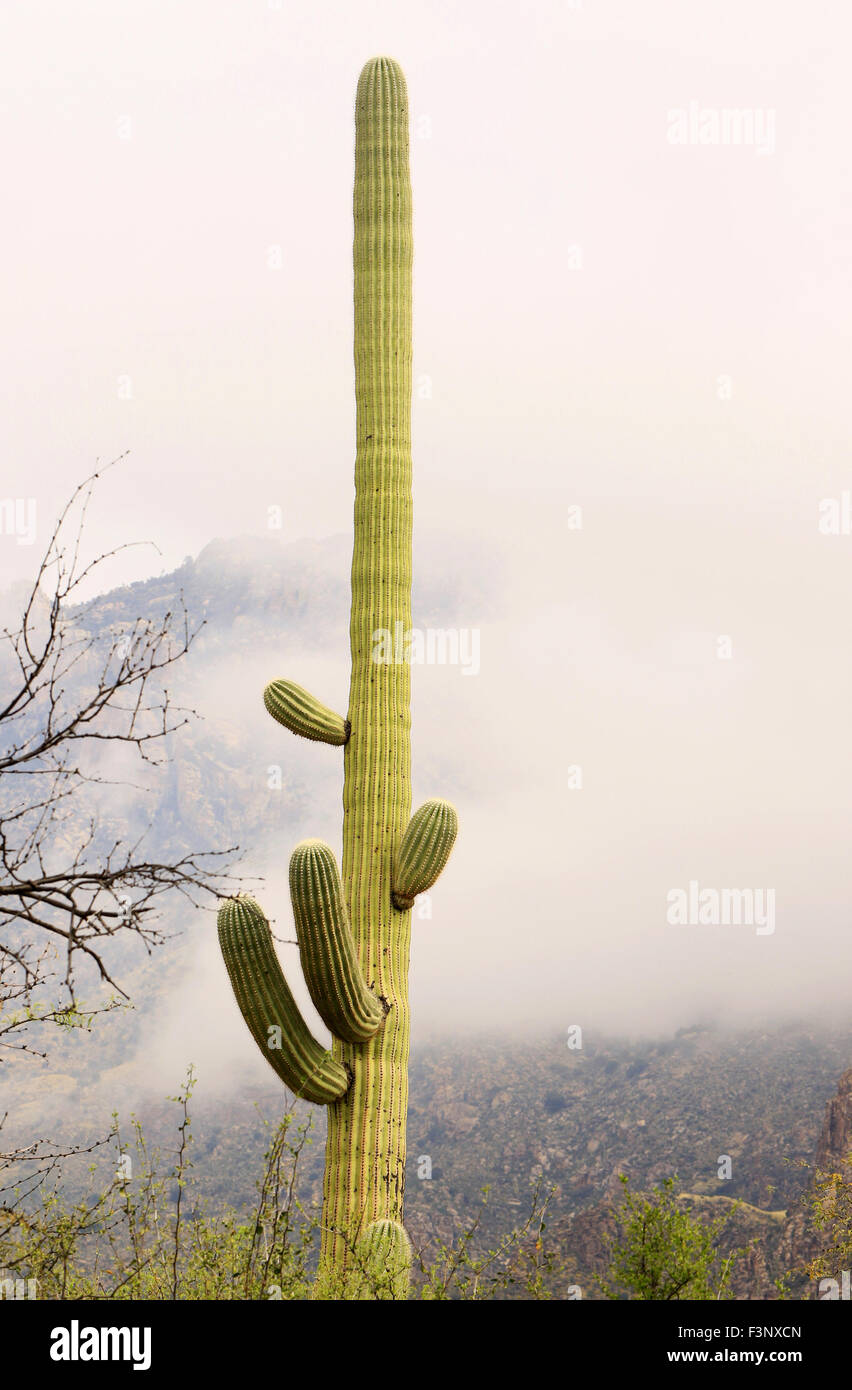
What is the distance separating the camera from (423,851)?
6875 mm

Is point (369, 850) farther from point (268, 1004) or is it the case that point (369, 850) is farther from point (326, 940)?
point (268, 1004)

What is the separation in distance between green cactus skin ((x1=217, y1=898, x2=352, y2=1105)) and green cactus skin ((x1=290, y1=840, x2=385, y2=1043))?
159mm

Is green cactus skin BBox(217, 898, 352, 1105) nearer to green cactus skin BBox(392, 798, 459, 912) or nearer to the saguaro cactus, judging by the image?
the saguaro cactus

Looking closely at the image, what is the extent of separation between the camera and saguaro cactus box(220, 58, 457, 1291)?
248 inches

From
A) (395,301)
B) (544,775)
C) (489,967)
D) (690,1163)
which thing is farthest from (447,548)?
(395,301)

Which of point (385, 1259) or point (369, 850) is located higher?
point (369, 850)

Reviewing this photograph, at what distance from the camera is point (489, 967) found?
124 m

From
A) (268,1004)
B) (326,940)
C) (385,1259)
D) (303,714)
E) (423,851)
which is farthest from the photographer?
(303,714)

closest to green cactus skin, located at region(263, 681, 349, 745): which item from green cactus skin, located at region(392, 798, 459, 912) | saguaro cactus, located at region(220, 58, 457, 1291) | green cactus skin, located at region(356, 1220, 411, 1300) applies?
saguaro cactus, located at region(220, 58, 457, 1291)

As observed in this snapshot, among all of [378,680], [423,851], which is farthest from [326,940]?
[378,680]

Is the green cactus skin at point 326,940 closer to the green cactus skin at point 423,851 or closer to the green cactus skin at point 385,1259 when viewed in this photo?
the green cactus skin at point 423,851

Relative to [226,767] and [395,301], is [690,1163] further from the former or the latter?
[226,767]

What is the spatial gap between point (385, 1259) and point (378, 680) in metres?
3.12
